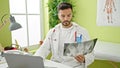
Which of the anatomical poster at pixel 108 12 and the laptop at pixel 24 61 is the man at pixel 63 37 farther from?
A: the anatomical poster at pixel 108 12

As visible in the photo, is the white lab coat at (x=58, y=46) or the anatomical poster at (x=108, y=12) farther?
the anatomical poster at (x=108, y=12)

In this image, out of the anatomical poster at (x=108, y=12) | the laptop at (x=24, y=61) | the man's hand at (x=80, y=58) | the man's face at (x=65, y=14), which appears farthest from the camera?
the anatomical poster at (x=108, y=12)

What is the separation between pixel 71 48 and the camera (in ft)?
5.16

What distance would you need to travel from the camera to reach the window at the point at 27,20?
297 centimetres

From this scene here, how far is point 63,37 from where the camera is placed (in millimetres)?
1990

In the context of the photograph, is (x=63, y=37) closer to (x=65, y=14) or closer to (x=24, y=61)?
(x=65, y=14)

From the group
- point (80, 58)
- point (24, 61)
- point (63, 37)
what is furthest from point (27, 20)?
point (24, 61)

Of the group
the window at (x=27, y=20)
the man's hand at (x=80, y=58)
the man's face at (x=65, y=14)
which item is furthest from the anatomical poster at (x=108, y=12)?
the man's hand at (x=80, y=58)

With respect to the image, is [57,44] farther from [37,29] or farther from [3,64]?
[37,29]

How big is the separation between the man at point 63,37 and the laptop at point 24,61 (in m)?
0.65

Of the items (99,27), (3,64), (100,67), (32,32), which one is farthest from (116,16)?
(3,64)

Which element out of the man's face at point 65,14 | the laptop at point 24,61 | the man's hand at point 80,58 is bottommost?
the man's hand at point 80,58

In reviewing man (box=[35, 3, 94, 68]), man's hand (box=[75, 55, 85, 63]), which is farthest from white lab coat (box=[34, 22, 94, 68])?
man's hand (box=[75, 55, 85, 63])

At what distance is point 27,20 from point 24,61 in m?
1.98
